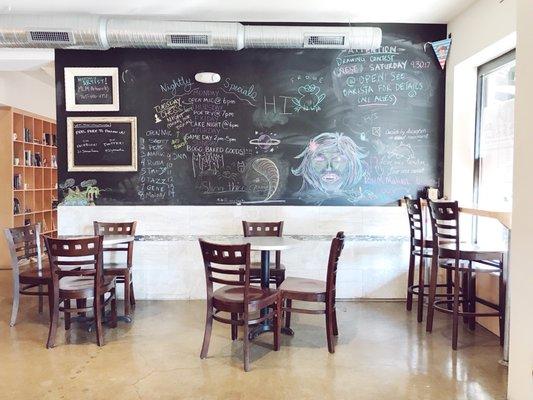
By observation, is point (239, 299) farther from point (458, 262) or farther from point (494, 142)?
point (494, 142)

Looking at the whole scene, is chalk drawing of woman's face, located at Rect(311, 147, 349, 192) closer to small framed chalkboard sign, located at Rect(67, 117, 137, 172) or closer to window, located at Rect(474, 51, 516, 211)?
window, located at Rect(474, 51, 516, 211)

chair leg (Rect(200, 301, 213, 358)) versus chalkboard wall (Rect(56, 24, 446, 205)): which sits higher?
chalkboard wall (Rect(56, 24, 446, 205))

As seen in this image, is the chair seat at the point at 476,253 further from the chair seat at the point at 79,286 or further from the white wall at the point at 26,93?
the white wall at the point at 26,93

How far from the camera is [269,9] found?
4676 millimetres

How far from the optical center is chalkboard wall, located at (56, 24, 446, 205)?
504 cm

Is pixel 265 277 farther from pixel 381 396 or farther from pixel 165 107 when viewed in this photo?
pixel 165 107

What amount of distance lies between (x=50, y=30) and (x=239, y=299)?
10.2 feet

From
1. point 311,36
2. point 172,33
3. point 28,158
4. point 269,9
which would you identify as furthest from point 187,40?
point 28,158

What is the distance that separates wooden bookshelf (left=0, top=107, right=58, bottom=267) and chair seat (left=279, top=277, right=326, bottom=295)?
513cm

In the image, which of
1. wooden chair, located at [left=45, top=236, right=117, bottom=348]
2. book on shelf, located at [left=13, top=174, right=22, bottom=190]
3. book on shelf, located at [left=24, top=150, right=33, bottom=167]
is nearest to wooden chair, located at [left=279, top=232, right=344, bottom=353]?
wooden chair, located at [left=45, top=236, right=117, bottom=348]

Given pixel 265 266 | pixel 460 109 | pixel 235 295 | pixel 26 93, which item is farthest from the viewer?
pixel 26 93

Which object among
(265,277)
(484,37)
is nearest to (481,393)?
(265,277)

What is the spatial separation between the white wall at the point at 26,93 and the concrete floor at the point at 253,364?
395 centimetres

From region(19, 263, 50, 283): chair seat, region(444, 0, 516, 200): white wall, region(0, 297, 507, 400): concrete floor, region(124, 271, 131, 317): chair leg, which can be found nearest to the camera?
region(0, 297, 507, 400): concrete floor
